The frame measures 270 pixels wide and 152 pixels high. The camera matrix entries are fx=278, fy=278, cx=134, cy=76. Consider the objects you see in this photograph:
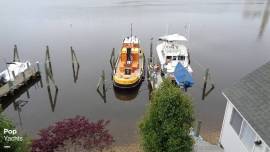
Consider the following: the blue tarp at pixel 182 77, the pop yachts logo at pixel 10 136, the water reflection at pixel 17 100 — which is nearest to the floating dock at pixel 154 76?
the blue tarp at pixel 182 77

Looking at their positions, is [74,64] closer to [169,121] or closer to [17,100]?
[17,100]

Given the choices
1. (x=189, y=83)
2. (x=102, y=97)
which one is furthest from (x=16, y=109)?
(x=189, y=83)

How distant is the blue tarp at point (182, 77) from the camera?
26900 millimetres

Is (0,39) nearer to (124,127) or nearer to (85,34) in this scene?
(85,34)

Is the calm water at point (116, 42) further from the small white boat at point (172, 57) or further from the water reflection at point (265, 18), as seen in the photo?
the small white boat at point (172, 57)

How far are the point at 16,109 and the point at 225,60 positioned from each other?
83.2 feet

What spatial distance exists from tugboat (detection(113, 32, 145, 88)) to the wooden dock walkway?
9331mm

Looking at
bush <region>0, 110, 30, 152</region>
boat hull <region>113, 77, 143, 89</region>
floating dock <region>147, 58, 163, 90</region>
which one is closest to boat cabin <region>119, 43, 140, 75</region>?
boat hull <region>113, 77, 143, 89</region>

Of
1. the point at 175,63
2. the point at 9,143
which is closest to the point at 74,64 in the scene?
the point at 175,63

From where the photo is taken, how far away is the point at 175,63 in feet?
98.9

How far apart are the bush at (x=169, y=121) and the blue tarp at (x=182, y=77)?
583 inches

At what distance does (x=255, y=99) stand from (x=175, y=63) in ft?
55.8

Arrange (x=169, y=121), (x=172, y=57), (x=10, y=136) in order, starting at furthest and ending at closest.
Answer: (x=172, y=57), (x=169, y=121), (x=10, y=136)

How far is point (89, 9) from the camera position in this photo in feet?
197
